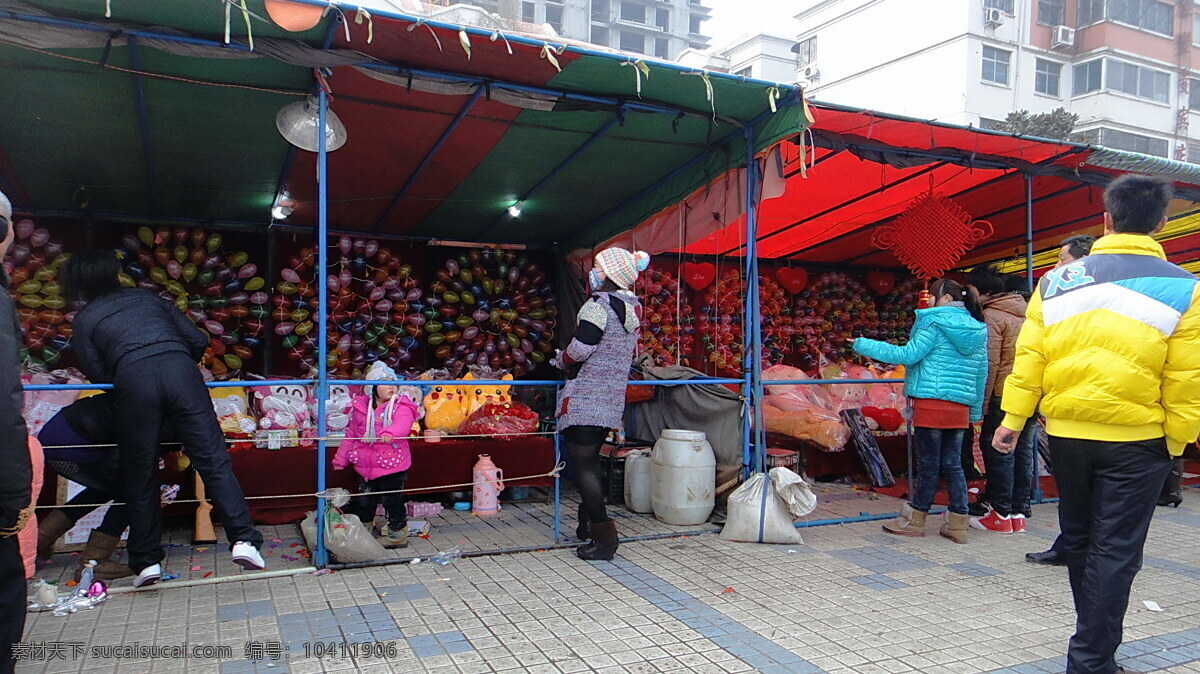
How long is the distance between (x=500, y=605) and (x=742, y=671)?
1.24m

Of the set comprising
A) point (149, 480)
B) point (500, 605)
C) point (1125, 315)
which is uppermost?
point (1125, 315)

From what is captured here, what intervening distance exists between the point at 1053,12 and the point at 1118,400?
1477 inches

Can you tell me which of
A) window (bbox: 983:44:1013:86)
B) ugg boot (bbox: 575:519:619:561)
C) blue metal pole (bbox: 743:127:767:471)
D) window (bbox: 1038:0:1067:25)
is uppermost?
window (bbox: 1038:0:1067:25)

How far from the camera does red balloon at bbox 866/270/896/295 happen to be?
941 centimetres

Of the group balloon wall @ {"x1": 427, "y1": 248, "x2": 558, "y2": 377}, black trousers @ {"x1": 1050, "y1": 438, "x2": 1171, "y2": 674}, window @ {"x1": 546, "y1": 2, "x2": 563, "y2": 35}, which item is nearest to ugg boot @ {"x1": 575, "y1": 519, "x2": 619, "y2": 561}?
black trousers @ {"x1": 1050, "y1": 438, "x2": 1171, "y2": 674}

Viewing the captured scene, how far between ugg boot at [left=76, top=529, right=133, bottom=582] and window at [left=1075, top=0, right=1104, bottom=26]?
3963 centimetres

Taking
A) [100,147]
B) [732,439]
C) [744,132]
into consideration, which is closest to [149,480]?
[100,147]

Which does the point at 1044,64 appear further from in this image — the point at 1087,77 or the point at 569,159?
the point at 569,159

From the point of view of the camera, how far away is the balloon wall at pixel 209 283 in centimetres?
654

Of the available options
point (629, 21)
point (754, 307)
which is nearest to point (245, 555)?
point (754, 307)

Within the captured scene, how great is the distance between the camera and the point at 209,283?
6.75 m

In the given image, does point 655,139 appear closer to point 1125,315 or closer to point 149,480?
point 1125,315

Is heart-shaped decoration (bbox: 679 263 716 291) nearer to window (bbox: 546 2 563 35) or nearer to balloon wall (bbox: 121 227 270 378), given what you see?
balloon wall (bbox: 121 227 270 378)

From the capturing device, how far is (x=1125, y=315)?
8.29 feet
